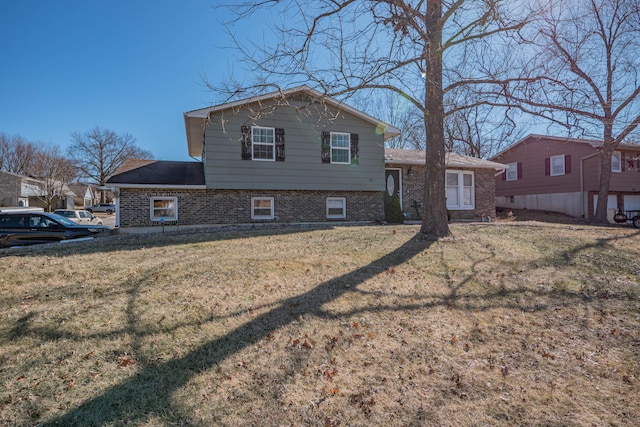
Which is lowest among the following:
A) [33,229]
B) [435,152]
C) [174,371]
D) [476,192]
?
[174,371]

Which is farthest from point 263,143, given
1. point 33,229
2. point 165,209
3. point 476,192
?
point 476,192

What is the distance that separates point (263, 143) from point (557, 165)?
20.2 meters

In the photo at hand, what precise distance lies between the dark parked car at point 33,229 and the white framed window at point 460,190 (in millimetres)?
15312

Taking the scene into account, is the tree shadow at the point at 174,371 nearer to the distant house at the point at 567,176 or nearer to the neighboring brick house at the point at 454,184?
the neighboring brick house at the point at 454,184

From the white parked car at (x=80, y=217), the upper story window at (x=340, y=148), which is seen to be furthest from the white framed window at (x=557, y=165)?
the white parked car at (x=80, y=217)

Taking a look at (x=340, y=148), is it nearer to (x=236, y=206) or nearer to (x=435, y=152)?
(x=236, y=206)

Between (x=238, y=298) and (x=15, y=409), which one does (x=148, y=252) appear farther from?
(x=15, y=409)

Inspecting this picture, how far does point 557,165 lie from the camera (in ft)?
74.4

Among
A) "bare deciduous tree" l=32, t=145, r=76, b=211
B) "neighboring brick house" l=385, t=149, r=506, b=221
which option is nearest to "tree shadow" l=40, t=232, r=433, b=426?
"neighboring brick house" l=385, t=149, r=506, b=221

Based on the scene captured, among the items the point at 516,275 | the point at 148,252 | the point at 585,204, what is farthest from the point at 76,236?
the point at 585,204

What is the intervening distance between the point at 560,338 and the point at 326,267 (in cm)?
346

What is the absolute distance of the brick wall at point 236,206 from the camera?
39.7 ft

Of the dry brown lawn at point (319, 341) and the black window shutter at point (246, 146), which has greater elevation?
the black window shutter at point (246, 146)

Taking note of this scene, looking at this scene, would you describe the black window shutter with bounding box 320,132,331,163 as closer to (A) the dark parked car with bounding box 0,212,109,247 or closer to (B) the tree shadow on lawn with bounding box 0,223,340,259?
(B) the tree shadow on lawn with bounding box 0,223,340,259
